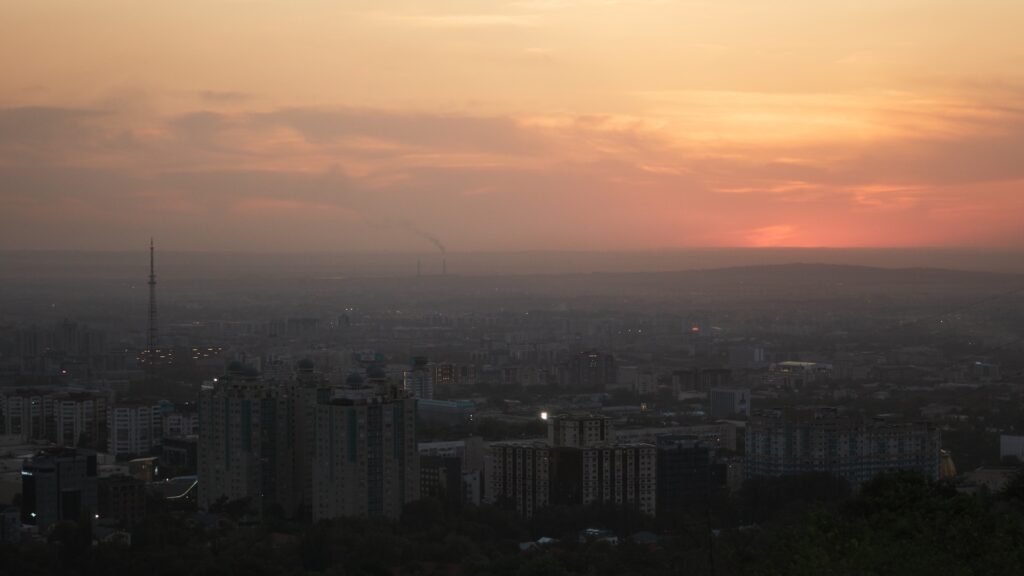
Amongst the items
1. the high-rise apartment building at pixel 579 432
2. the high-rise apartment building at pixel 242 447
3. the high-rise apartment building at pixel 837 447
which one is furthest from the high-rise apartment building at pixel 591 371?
the high-rise apartment building at pixel 242 447

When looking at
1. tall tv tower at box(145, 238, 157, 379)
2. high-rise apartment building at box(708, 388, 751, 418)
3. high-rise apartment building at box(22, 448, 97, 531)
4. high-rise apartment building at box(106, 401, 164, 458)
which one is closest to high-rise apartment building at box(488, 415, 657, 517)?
high-rise apartment building at box(22, 448, 97, 531)

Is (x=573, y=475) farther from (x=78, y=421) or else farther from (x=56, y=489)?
(x=78, y=421)

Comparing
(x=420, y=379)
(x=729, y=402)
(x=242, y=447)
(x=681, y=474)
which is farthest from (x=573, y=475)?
(x=420, y=379)

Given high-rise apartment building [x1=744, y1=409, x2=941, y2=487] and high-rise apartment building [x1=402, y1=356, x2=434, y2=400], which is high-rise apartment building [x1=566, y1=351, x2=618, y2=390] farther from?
high-rise apartment building [x1=744, y1=409, x2=941, y2=487]

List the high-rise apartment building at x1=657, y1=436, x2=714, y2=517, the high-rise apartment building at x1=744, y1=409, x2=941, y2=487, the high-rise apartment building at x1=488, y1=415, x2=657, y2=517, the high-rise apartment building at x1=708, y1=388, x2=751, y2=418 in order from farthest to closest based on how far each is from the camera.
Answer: the high-rise apartment building at x1=708, y1=388, x2=751, y2=418 < the high-rise apartment building at x1=744, y1=409, x2=941, y2=487 < the high-rise apartment building at x1=657, y1=436, x2=714, y2=517 < the high-rise apartment building at x1=488, y1=415, x2=657, y2=517

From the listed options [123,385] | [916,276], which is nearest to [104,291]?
[123,385]

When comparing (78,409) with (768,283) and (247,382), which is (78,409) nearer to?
(247,382)
